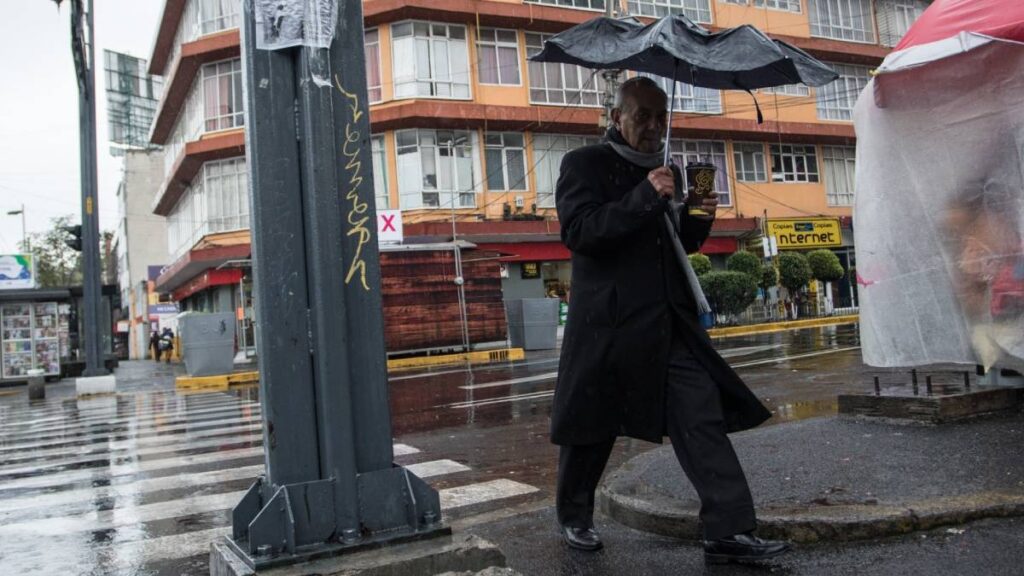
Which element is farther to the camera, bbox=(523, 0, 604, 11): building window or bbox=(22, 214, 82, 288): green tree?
bbox=(22, 214, 82, 288): green tree

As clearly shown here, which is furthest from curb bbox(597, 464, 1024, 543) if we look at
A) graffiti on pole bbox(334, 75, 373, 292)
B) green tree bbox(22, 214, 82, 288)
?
green tree bbox(22, 214, 82, 288)

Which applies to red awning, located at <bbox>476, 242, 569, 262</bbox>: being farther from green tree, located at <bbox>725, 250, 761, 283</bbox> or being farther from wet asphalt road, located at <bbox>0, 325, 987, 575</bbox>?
wet asphalt road, located at <bbox>0, 325, 987, 575</bbox>

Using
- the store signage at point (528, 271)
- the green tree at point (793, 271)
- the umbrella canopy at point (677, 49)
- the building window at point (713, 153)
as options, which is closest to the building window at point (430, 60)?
the store signage at point (528, 271)

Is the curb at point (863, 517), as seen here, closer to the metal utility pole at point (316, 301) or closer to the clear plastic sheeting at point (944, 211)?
the metal utility pole at point (316, 301)

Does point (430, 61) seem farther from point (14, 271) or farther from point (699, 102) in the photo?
point (14, 271)

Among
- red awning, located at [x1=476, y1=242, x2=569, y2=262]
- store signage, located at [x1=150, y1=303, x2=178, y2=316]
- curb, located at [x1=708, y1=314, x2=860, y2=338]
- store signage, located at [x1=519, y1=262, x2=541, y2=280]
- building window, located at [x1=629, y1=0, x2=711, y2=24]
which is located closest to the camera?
curb, located at [x1=708, y1=314, x2=860, y2=338]

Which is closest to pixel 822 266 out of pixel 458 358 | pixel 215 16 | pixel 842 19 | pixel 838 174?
pixel 838 174

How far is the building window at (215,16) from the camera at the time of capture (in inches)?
1121

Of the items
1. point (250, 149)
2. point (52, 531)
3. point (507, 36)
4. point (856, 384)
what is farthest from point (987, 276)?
point (507, 36)

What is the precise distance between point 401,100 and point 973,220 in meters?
23.5

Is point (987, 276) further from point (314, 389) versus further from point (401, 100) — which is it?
point (401, 100)

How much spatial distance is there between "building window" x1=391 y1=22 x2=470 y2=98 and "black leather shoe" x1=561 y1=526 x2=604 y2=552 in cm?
2505

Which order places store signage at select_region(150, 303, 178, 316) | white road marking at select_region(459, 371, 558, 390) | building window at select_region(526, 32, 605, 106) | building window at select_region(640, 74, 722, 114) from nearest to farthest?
white road marking at select_region(459, 371, 558, 390), building window at select_region(526, 32, 605, 106), building window at select_region(640, 74, 722, 114), store signage at select_region(150, 303, 178, 316)

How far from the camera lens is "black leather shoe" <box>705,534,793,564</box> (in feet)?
9.67
